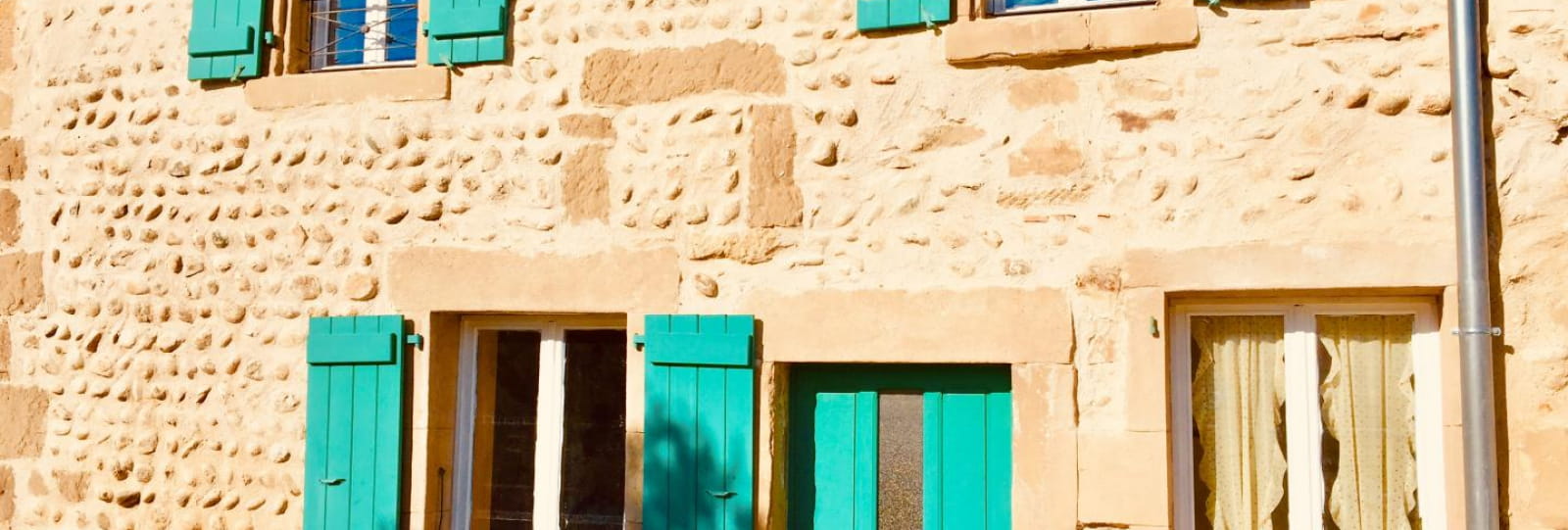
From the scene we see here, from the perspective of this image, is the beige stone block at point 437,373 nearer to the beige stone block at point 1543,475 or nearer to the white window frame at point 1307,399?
the white window frame at point 1307,399

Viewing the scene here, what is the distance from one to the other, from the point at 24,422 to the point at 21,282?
0.56 m

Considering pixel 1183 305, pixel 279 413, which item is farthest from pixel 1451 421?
pixel 279 413

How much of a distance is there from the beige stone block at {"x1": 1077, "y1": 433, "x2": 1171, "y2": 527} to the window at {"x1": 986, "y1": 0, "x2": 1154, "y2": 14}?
1.42 metres

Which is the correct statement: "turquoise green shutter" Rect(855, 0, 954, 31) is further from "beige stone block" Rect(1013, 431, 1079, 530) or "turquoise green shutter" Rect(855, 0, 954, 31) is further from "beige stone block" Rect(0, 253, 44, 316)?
"beige stone block" Rect(0, 253, 44, 316)

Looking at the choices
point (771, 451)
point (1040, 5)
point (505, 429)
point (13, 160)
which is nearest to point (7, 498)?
point (13, 160)

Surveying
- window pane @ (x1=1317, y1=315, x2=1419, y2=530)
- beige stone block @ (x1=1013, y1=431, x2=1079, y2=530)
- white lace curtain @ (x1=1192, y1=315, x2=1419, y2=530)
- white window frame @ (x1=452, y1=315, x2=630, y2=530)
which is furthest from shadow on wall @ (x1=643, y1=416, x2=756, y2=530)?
window pane @ (x1=1317, y1=315, x2=1419, y2=530)

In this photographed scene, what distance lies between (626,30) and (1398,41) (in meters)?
2.58

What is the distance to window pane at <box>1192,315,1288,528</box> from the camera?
4613mm

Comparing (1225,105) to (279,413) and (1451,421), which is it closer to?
(1451,421)

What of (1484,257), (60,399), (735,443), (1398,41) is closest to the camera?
(1484,257)

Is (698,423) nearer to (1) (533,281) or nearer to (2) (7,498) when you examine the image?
(1) (533,281)

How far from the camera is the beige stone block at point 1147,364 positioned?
4.54 meters

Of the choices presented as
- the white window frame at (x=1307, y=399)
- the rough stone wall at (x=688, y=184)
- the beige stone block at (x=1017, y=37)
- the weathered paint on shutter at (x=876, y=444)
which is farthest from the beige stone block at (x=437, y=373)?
the white window frame at (x=1307, y=399)

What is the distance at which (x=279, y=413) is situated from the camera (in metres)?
5.46
